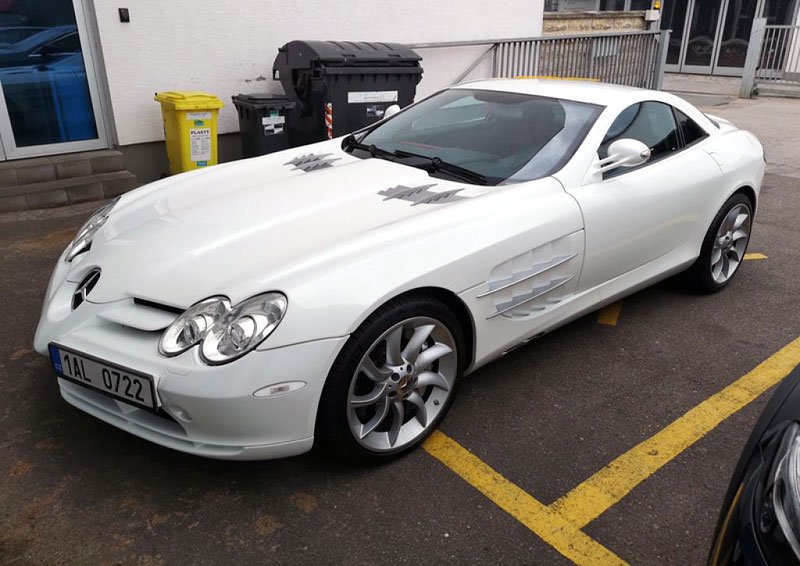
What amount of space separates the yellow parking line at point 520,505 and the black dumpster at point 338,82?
455 centimetres

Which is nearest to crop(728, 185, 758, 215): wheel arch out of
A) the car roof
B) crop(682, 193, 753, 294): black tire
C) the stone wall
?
crop(682, 193, 753, 294): black tire

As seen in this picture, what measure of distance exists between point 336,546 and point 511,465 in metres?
0.78

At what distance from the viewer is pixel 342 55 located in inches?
254

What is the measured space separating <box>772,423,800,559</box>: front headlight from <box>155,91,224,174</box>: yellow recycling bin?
18.4 feet

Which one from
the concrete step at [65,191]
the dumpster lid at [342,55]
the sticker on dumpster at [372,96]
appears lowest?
the concrete step at [65,191]

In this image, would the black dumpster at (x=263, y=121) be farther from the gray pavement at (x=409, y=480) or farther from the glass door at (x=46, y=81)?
the gray pavement at (x=409, y=480)

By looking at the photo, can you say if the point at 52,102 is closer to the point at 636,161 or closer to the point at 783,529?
the point at 636,161

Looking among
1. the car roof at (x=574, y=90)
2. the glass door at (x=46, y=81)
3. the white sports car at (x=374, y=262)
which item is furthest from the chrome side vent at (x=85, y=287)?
the glass door at (x=46, y=81)

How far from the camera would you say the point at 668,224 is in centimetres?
350

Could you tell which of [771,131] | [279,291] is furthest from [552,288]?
[771,131]

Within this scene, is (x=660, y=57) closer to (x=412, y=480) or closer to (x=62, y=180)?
(x=62, y=180)

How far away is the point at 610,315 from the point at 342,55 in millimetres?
3973

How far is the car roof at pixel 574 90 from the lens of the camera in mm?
3465

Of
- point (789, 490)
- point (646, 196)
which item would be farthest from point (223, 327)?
point (646, 196)
